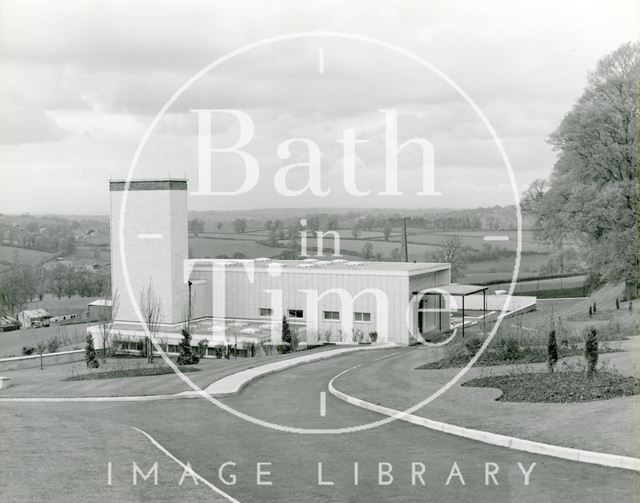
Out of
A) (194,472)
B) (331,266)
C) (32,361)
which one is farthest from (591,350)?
(331,266)

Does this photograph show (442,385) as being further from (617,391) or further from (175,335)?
(175,335)

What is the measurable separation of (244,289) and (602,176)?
22523 millimetres

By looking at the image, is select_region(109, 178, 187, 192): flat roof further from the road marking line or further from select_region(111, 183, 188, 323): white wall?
the road marking line

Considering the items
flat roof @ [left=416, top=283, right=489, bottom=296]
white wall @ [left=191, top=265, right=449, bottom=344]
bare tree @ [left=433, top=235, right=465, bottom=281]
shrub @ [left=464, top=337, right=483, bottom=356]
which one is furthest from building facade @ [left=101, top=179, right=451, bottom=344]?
bare tree @ [left=433, top=235, right=465, bottom=281]

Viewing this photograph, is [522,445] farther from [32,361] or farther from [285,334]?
[32,361]

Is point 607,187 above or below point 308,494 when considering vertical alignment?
above

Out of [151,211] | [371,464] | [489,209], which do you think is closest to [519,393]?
[371,464]

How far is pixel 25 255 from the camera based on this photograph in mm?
110500

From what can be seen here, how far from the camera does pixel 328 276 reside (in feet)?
147

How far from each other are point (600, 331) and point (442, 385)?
1073 centimetres

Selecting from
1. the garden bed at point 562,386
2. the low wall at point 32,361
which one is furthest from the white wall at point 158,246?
the garden bed at point 562,386

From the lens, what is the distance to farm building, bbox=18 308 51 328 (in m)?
78.9

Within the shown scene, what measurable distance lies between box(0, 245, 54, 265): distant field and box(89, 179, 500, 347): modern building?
63.7 meters

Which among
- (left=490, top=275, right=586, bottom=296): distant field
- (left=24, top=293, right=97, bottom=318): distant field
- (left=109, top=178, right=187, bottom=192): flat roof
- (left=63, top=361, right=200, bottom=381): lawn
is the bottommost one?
(left=24, top=293, right=97, bottom=318): distant field
